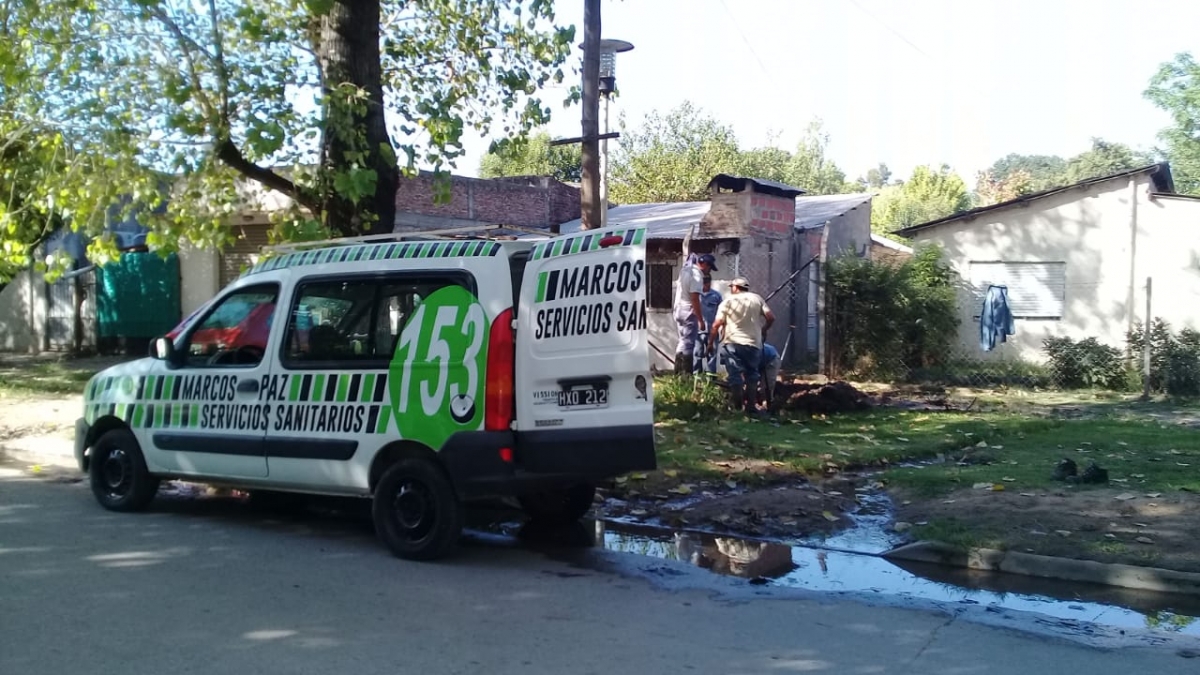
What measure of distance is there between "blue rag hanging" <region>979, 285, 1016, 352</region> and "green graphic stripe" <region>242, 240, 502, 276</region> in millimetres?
12340

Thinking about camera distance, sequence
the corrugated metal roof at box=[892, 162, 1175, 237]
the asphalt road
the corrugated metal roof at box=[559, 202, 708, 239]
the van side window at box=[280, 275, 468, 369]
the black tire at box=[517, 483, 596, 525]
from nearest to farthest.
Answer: the asphalt road
the van side window at box=[280, 275, 468, 369]
the black tire at box=[517, 483, 596, 525]
the corrugated metal roof at box=[892, 162, 1175, 237]
the corrugated metal roof at box=[559, 202, 708, 239]

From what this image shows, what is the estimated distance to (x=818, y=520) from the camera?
8.16 meters

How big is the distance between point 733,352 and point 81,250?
54.0 ft

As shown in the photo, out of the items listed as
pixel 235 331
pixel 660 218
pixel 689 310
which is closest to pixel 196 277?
pixel 660 218

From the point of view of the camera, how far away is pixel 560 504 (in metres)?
8.28

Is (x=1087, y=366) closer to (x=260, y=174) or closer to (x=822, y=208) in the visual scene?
(x=822, y=208)

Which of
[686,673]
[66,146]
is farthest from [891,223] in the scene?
[686,673]

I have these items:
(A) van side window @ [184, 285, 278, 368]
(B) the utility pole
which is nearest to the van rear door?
(A) van side window @ [184, 285, 278, 368]

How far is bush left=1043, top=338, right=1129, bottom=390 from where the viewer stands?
1655 centimetres

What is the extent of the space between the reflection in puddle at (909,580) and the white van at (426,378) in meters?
0.84

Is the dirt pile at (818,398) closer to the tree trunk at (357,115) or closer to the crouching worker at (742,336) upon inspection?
the crouching worker at (742,336)

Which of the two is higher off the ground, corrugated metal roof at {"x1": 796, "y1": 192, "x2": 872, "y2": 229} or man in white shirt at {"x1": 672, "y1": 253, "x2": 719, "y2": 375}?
corrugated metal roof at {"x1": 796, "y1": 192, "x2": 872, "y2": 229}

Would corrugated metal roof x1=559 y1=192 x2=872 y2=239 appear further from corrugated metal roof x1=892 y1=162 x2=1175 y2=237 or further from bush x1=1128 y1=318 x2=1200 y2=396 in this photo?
bush x1=1128 y1=318 x2=1200 y2=396

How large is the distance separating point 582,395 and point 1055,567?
3164mm
